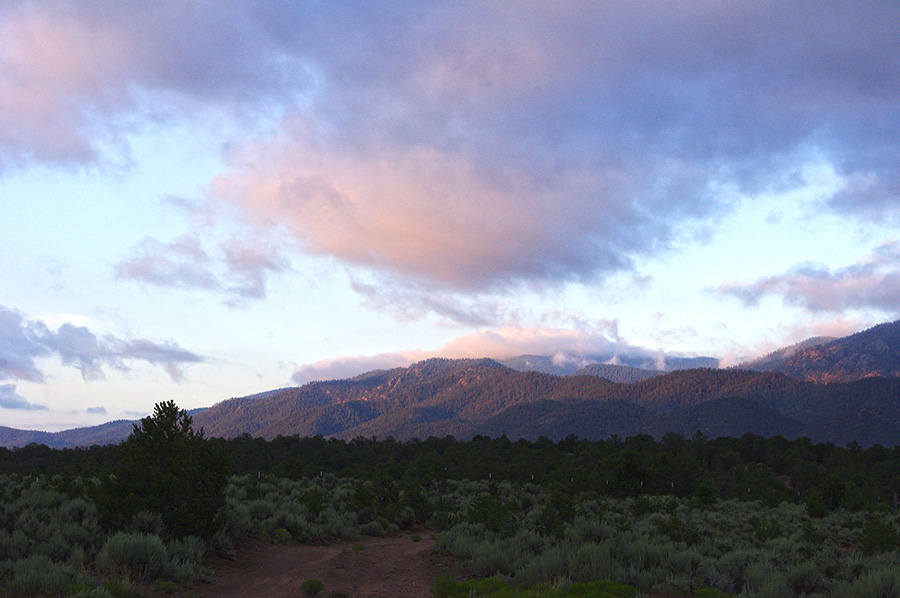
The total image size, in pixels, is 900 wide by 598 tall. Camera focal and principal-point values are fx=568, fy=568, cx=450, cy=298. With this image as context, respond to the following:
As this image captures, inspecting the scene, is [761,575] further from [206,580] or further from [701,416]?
[701,416]

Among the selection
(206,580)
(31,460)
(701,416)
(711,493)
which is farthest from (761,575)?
(701,416)

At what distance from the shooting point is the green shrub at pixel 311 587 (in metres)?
13.1

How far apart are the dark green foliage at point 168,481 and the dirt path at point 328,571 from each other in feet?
5.04

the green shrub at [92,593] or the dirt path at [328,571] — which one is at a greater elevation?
the green shrub at [92,593]

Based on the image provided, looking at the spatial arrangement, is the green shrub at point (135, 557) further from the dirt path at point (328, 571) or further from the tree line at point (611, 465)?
the tree line at point (611, 465)

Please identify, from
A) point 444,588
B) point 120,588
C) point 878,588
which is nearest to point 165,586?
point 120,588

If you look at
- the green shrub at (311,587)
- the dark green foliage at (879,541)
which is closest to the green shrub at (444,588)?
the green shrub at (311,587)

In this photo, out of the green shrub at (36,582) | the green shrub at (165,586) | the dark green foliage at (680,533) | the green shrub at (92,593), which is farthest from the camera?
the dark green foliage at (680,533)

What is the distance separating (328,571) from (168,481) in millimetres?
4980

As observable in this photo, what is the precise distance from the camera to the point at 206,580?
13844mm

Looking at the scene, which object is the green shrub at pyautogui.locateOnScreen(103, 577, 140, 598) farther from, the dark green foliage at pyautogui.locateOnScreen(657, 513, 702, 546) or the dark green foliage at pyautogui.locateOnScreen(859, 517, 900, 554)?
the dark green foliage at pyautogui.locateOnScreen(859, 517, 900, 554)

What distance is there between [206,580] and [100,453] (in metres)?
56.7

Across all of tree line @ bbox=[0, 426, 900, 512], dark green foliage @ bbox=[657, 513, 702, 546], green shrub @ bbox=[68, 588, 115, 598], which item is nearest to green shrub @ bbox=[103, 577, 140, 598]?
green shrub @ bbox=[68, 588, 115, 598]

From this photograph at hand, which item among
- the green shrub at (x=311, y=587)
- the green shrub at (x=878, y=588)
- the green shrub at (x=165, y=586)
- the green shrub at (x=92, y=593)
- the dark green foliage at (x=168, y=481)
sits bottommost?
the green shrub at (x=311, y=587)
